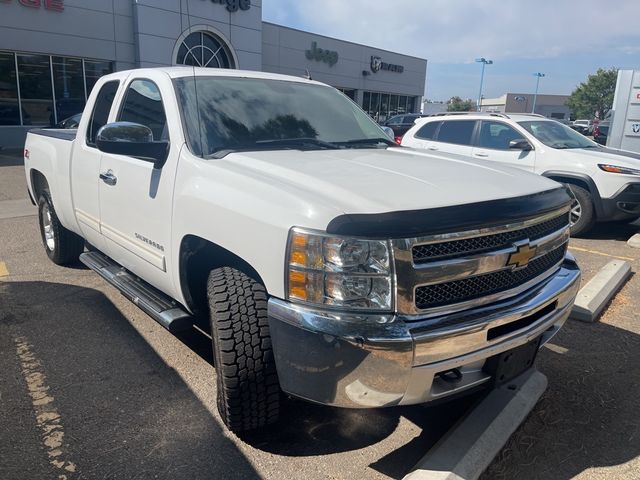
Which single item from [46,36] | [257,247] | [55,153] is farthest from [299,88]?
[46,36]

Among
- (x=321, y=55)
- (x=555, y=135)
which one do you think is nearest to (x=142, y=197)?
(x=555, y=135)

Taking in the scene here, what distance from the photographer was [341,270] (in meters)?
2.10

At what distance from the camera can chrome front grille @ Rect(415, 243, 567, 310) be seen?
2.20m

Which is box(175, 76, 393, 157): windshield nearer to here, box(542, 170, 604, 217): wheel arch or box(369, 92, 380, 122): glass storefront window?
box(542, 170, 604, 217): wheel arch

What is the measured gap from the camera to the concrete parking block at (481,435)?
7.81ft

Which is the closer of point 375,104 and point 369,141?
point 369,141

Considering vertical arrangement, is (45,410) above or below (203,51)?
below

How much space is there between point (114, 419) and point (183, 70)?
7.42 feet

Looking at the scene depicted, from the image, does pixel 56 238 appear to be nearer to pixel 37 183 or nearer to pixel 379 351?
pixel 37 183

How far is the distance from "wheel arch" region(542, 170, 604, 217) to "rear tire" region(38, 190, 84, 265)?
639cm

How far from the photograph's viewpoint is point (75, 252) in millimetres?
5469

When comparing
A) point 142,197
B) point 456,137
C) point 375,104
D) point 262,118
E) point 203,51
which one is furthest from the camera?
point 375,104

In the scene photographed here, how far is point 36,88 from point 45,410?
19391 mm

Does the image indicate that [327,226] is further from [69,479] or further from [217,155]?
[69,479]
